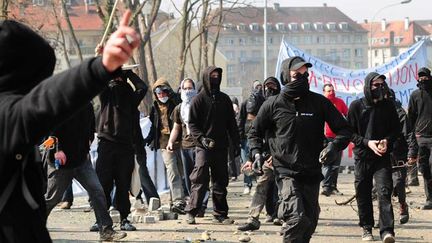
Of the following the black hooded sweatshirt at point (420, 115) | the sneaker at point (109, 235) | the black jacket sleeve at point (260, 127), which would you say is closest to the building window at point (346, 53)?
the black hooded sweatshirt at point (420, 115)

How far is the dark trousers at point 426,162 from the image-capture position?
14648 mm

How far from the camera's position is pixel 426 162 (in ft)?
48.3

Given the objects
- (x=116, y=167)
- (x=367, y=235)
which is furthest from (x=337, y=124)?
(x=116, y=167)

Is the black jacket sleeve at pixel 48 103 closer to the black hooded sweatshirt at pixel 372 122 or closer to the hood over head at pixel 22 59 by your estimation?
the hood over head at pixel 22 59

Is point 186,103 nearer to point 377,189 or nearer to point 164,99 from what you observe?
point 164,99

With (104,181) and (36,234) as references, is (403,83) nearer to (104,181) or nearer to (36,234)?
(104,181)

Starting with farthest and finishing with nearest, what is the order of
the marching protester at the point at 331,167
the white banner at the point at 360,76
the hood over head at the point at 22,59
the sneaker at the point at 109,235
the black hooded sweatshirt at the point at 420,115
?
the white banner at the point at 360,76 → the marching protester at the point at 331,167 → the black hooded sweatshirt at the point at 420,115 → the sneaker at the point at 109,235 → the hood over head at the point at 22,59

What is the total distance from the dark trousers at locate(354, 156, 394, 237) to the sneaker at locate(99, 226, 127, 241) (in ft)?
8.82

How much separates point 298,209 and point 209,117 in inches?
165

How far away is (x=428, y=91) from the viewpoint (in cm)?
1435

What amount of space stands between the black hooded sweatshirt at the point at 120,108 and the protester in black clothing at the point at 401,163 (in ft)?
9.48

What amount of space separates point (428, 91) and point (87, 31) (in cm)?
11229

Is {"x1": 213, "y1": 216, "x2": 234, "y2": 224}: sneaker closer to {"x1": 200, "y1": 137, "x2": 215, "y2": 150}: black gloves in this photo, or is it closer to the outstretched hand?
{"x1": 200, "y1": 137, "x2": 215, "y2": 150}: black gloves

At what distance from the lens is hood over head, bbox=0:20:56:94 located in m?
3.94
